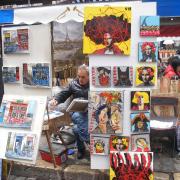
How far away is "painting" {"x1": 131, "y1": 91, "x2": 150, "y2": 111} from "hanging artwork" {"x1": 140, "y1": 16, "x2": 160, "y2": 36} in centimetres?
70

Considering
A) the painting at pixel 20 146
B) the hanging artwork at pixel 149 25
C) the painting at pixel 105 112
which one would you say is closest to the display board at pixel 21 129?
the painting at pixel 20 146

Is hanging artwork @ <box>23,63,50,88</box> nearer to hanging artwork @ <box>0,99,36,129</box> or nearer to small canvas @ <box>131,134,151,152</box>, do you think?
hanging artwork @ <box>0,99,36,129</box>

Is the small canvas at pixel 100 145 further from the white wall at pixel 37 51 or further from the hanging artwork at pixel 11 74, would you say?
the hanging artwork at pixel 11 74

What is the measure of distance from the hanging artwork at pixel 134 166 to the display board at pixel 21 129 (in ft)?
3.39

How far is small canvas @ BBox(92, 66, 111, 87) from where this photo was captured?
15.1ft

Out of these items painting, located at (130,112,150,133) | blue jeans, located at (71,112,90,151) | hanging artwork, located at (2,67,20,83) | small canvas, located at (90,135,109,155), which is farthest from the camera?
blue jeans, located at (71,112,90,151)

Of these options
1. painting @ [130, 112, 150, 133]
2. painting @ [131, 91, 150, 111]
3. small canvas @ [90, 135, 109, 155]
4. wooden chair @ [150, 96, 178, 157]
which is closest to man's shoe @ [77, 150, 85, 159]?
small canvas @ [90, 135, 109, 155]

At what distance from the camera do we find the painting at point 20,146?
4711 millimetres

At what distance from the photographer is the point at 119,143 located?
474 centimetres

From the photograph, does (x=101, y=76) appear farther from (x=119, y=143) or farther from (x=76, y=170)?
(x=76, y=170)

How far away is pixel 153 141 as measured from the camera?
247 inches

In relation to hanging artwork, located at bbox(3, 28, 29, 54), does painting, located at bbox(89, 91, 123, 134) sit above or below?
below

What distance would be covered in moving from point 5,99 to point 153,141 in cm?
257

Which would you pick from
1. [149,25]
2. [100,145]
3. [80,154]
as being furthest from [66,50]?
[149,25]
